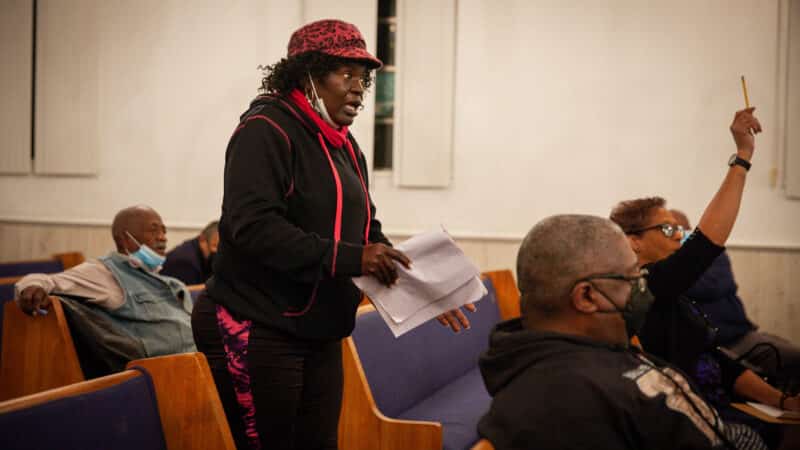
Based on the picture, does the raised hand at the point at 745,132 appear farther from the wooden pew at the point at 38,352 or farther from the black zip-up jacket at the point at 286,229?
the wooden pew at the point at 38,352

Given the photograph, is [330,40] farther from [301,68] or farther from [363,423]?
[363,423]

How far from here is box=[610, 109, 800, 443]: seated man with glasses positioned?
2.23 m

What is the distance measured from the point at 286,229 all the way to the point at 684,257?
1185 millimetres

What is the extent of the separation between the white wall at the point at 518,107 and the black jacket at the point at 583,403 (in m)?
5.37

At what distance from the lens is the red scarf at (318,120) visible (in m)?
1.97

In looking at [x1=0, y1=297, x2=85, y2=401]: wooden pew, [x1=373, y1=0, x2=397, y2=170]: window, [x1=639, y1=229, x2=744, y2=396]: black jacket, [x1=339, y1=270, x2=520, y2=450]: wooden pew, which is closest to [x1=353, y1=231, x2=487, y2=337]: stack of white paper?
[x1=639, y1=229, x2=744, y2=396]: black jacket

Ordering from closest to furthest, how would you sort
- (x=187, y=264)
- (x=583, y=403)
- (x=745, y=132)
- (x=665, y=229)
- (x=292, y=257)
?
1. (x=583, y=403)
2. (x=292, y=257)
3. (x=745, y=132)
4. (x=665, y=229)
5. (x=187, y=264)

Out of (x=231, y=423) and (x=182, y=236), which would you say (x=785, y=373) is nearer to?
(x=231, y=423)

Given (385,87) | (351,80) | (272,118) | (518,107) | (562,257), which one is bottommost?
(562,257)

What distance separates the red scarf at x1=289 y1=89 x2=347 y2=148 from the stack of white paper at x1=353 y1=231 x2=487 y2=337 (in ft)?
1.08

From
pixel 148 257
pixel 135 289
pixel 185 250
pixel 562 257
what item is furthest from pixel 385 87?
pixel 562 257

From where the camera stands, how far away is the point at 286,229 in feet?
5.85

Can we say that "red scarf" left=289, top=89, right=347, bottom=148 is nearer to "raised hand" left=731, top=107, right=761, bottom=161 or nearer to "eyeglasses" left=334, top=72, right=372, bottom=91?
"eyeglasses" left=334, top=72, right=372, bottom=91

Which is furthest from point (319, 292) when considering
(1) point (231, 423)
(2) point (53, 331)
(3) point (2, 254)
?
(3) point (2, 254)
